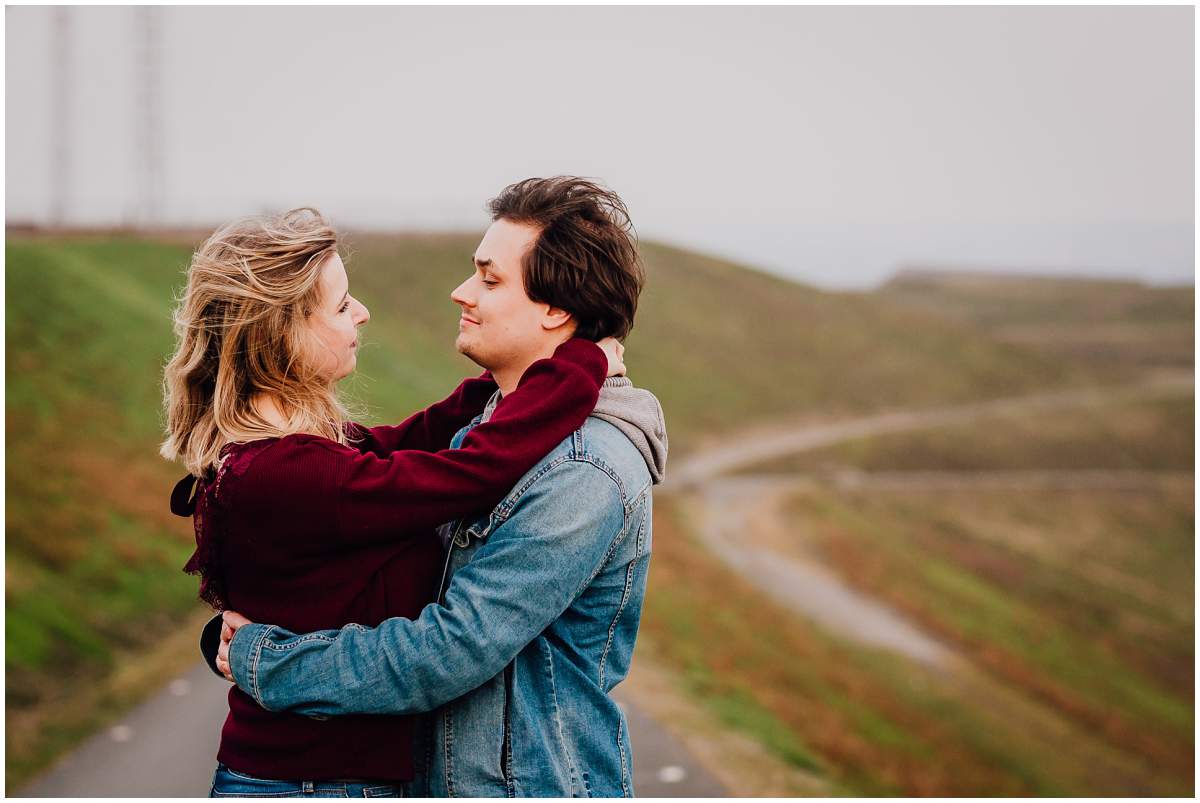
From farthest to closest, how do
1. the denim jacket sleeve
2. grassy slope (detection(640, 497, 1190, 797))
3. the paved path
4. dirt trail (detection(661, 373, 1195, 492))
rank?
dirt trail (detection(661, 373, 1195, 492)), grassy slope (detection(640, 497, 1190, 797)), the paved path, the denim jacket sleeve

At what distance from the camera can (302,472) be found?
2752 mm

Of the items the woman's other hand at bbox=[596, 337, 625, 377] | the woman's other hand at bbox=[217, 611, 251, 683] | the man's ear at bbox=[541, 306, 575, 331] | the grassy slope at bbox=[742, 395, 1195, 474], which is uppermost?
A: the man's ear at bbox=[541, 306, 575, 331]

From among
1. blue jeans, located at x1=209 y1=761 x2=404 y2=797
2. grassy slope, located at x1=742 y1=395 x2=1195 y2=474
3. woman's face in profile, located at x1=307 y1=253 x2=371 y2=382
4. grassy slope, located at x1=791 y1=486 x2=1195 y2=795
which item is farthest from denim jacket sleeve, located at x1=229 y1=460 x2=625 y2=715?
grassy slope, located at x1=742 y1=395 x2=1195 y2=474

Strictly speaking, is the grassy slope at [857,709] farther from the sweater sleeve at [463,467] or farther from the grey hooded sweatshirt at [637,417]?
the sweater sleeve at [463,467]

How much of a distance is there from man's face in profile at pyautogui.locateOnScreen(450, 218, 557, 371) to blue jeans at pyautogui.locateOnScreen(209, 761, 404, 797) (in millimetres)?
1223

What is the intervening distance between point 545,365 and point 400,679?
3.03ft

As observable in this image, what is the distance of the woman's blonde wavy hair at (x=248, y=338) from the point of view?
116 inches

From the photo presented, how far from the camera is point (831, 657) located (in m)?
20.7

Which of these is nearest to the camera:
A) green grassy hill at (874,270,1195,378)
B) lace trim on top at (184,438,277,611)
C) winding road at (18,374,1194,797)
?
lace trim on top at (184,438,277,611)

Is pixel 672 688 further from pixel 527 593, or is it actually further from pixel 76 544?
pixel 527 593

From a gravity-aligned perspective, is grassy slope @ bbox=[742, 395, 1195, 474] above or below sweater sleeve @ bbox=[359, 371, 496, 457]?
below

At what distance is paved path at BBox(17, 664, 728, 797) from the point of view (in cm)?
827

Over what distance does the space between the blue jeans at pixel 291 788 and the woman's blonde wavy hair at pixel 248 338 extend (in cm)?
Answer: 86

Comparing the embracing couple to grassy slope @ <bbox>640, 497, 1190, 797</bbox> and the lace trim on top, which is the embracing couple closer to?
the lace trim on top
